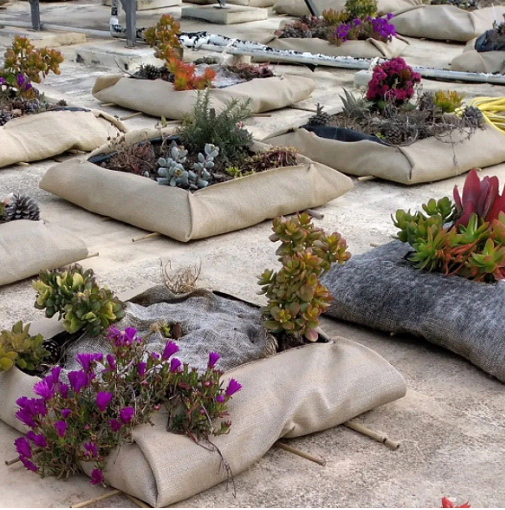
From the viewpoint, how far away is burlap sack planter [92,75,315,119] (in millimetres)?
6957

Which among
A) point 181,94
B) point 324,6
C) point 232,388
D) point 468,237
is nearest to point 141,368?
point 232,388

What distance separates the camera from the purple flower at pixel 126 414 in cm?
270

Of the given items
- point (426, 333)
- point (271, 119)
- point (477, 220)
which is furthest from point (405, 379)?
point (271, 119)

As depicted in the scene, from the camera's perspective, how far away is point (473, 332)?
356cm

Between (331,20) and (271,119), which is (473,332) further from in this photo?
(331,20)

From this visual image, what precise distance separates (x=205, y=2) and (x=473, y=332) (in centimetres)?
1004

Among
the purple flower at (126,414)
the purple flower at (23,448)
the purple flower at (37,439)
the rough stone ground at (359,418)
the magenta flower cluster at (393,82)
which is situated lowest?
the rough stone ground at (359,418)

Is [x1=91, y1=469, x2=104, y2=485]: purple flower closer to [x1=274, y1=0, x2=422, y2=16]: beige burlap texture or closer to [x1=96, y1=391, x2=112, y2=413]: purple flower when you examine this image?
[x1=96, y1=391, x2=112, y2=413]: purple flower

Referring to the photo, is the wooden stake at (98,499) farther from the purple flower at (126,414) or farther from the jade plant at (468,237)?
Answer: the jade plant at (468,237)

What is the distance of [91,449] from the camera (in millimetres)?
2697

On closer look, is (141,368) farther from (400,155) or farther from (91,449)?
(400,155)

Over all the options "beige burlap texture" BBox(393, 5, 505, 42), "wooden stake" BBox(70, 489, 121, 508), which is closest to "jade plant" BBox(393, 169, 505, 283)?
"wooden stake" BBox(70, 489, 121, 508)

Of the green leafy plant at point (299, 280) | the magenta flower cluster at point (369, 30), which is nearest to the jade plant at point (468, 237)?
the green leafy plant at point (299, 280)

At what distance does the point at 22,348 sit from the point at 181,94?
162 inches
